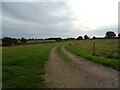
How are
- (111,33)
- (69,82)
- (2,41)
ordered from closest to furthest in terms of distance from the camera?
(69,82), (2,41), (111,33)

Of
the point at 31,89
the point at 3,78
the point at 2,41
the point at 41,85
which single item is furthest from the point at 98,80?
the point at 2,41

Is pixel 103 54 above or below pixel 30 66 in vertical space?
above

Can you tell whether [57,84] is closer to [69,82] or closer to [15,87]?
[69,82]

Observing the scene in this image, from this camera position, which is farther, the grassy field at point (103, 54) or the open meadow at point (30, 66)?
the grassy field at point (103, 54)

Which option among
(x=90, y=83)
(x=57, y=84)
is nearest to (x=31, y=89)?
(x=57, y=84)

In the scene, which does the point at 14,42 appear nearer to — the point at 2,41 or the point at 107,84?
the point at 2,41

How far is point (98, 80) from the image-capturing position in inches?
445

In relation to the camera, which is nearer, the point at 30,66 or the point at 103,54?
the point at 30,66

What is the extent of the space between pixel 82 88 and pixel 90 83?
3.93ft

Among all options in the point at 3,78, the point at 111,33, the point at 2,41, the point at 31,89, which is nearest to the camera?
the point at 31,89

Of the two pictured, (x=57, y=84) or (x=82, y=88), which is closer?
(x=82, y=88)

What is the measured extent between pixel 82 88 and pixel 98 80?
7.08 ft

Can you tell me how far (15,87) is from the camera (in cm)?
966

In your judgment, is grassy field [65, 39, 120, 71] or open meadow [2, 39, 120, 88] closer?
open meadow [2, 39, 120, 88]
